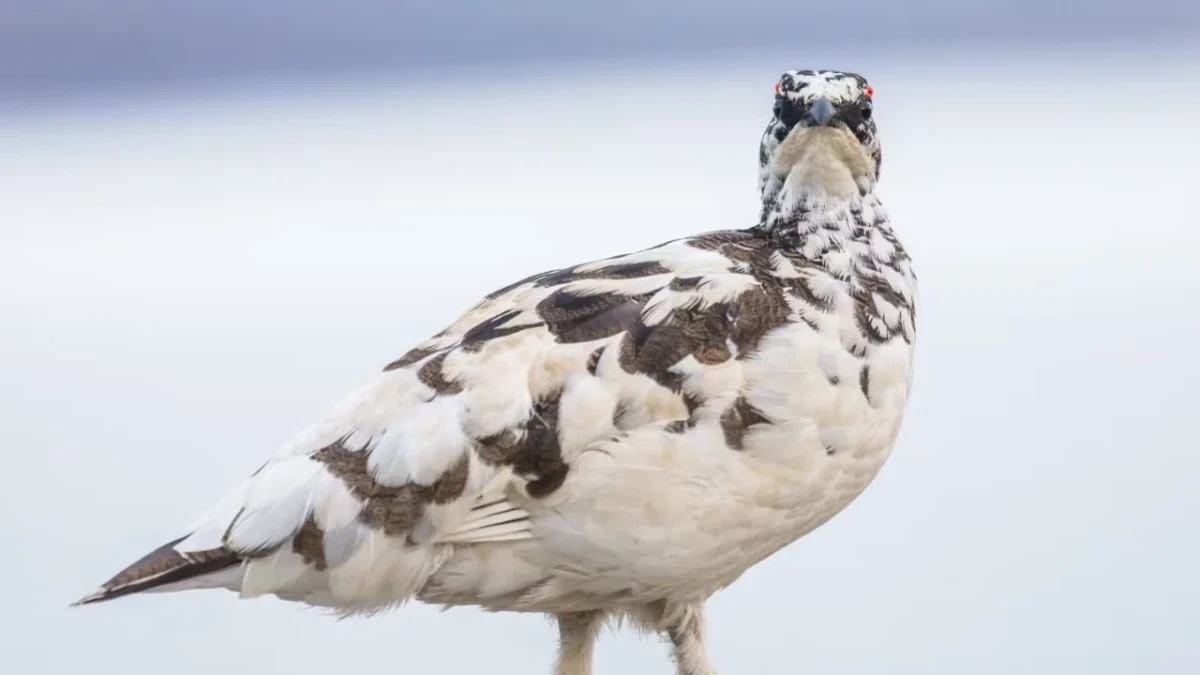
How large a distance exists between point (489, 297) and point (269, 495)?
0.36 meters

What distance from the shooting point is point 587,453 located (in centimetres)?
150

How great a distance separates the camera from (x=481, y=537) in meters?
1.50

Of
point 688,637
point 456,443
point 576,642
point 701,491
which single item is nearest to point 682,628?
point 688,637

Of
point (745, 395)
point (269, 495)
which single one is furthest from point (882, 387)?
point (269, 495)

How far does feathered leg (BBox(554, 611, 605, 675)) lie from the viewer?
1.80 meters

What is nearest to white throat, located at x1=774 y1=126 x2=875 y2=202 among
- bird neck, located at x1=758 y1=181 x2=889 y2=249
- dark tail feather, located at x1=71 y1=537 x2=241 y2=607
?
bird neck, located at x1=758 y1=181 x2=889 y2=249

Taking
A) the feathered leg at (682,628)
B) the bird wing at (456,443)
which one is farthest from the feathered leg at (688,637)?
the bird wing at (456,443)

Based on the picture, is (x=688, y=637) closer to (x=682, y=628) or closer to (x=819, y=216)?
(x=682, y=628)

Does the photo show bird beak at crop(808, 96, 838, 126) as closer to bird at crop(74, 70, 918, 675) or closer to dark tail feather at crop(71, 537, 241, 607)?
bird at crop(74, 70, 918, 675)

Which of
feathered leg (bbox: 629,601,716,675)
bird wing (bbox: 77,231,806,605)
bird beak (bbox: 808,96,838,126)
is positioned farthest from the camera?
feathered leg (bbox: 629,601,716,675)

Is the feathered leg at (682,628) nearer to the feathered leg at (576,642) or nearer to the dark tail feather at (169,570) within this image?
the feathered leg at (576,642)

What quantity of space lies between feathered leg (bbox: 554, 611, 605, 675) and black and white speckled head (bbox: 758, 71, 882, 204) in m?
0.59

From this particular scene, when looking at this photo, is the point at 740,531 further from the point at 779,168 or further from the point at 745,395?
the point at 779,168

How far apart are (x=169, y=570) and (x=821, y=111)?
2.89 feet
